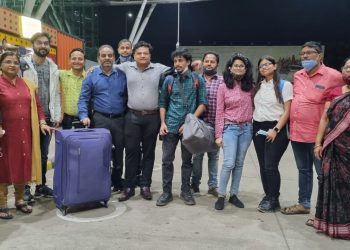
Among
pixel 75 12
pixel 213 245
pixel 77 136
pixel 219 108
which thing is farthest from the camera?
pixel 75 12

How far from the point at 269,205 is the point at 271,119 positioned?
96cm

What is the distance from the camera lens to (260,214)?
415 cm

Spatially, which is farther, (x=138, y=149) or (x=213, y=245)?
(x=138, y=149)

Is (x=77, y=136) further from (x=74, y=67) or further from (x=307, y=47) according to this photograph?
(x=307, y=47)

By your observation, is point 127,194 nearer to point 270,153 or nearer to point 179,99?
point 179,99

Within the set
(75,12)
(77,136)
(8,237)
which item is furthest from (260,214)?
(75,12)

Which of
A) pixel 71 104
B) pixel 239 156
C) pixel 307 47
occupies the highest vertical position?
pixel 307 47

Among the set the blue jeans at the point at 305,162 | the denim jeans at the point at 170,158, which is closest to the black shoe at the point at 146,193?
the denim jeans at the point at 170,158

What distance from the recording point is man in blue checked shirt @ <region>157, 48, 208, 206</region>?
4340 mm

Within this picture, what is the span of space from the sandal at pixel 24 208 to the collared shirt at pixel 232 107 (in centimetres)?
215

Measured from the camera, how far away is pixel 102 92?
14.5 ft

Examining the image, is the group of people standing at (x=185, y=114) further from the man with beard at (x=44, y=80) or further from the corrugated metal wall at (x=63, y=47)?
the corrugated metal wall at (x=63, y=47)

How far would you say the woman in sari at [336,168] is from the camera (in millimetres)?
3422

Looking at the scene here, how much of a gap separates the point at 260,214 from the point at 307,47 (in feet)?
6.00
